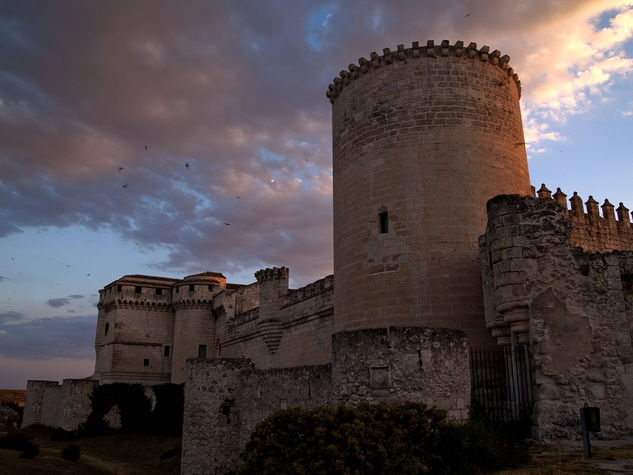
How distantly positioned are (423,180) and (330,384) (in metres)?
5.55

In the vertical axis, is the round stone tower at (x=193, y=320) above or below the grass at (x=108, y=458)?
above

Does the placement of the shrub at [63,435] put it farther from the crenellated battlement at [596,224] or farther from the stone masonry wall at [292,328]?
the crenellated battlement at [596,224]

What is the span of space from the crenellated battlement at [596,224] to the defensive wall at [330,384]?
1226cm

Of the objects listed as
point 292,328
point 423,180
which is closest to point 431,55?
point 423,180

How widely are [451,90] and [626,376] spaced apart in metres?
7.49

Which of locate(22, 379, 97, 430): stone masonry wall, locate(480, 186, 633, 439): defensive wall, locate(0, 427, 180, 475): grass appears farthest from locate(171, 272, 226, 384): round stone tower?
locate(480, 186, 633, 439): defensive wall

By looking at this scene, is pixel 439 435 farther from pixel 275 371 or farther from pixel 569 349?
pixel 275 371

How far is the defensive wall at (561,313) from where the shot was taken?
9.19m

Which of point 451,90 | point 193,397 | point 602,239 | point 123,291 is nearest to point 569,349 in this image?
point 451,90

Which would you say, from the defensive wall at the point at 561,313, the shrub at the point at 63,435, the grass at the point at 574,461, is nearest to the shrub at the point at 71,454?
the shrub at the point at 63,435

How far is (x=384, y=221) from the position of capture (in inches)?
535

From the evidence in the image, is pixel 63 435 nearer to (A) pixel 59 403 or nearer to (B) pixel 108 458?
(A) pixel 59 403

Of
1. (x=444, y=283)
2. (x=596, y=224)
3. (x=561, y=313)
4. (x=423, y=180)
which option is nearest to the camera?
(x=561, y=313)

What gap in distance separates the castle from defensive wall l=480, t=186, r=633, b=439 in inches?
0.9
